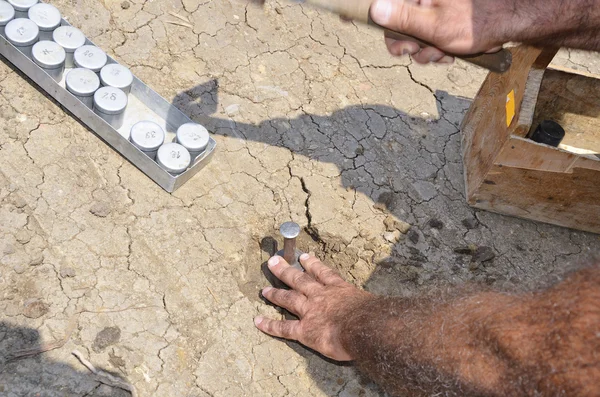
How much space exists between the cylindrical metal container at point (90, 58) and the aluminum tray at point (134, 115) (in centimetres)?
6

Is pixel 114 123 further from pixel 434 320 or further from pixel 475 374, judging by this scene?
pixel 475 374

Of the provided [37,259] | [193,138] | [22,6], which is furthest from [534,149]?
[22,6]

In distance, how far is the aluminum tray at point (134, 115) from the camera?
3.15 metres

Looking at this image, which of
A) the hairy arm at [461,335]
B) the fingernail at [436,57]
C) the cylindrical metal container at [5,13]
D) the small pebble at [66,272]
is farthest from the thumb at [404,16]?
the cylindrical metal container at [5,13]

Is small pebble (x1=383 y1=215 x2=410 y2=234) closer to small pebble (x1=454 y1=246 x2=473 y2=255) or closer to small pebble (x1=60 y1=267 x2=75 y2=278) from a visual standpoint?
small pebble (x1=454 y1=246 x2=473 y2=255)

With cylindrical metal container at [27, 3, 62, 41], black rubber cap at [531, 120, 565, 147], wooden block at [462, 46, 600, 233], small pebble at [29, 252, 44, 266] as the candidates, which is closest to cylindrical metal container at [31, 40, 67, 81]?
cylindrical metal container at [27, 3, 62, 41]

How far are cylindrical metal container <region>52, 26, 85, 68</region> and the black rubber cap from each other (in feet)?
8.51

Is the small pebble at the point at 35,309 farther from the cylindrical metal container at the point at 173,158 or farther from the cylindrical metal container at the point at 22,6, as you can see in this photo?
the cylindrical metal container at the point at 22,6

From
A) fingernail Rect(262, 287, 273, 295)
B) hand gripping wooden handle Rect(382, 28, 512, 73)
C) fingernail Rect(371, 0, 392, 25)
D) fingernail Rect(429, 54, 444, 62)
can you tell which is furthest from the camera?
fingernail Rect(262, 287, 273, 295)

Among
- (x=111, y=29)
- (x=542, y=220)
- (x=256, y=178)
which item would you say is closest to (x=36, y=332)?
(x=256, y=178)

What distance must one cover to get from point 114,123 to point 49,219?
0.63 metres

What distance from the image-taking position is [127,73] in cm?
336

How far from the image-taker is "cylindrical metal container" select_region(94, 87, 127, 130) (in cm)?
318

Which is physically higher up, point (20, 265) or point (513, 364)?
point (513, 364)
